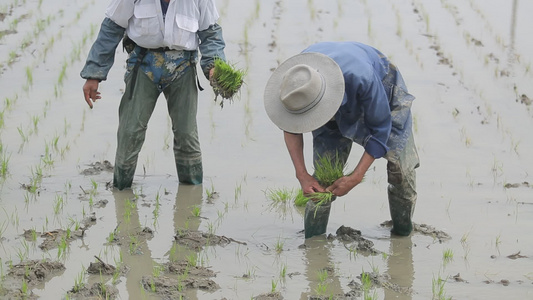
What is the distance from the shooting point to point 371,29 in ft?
31.5

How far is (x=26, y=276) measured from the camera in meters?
3.92

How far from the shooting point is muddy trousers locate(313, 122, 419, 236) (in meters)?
4.40

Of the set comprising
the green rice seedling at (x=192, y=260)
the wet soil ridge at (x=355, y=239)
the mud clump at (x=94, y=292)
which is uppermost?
the wet soil ridge at (x=355, y=239)

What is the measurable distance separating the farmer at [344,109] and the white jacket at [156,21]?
1127 millimetres

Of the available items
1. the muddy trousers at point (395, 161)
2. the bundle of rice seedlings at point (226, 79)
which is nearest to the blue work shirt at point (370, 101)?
the muddy trousers at point (395, 161)

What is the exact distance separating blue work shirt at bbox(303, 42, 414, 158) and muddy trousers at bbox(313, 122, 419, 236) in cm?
15

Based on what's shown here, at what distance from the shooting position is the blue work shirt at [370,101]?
3791mm

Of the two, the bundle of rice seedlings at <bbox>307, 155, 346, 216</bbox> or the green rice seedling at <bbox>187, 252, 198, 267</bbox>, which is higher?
the bundle of rice seedlings at <bbox>307, 155, 346, 216</bbox>

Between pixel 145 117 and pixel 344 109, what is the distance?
5.69 feet

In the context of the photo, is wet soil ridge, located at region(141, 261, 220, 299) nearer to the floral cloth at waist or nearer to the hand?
the hand

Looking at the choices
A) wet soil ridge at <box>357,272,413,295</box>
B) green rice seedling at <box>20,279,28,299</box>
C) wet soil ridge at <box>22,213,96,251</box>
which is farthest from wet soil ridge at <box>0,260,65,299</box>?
wet soil ridge at <box>357,272,413,295</box>

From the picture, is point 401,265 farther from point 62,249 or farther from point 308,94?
point 62,249

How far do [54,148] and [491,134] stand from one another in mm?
3407

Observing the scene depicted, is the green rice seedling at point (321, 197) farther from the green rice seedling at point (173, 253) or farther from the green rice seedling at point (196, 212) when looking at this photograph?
the green rice seedling at point (196, 212)
